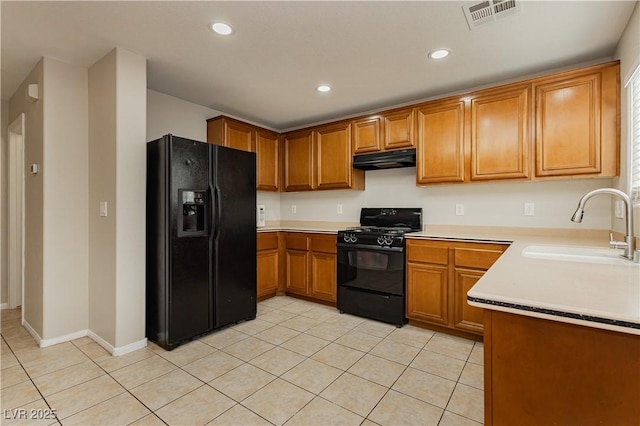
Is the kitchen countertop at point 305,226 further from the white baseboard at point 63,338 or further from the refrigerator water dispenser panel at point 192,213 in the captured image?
the white baseboard at point 63,338

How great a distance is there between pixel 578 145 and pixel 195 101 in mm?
3719

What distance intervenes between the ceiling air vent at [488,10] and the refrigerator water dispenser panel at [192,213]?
7.79 feet

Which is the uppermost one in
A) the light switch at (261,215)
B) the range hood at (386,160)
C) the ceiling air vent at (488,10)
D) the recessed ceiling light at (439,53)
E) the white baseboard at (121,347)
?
the recessed ceiling light at (439,53)

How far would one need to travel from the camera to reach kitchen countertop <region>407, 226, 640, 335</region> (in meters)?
0.82

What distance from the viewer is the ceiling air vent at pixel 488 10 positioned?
6.15 ft

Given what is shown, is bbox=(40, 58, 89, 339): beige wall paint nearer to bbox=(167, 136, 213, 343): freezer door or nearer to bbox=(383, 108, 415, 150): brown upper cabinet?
bbox=(167, 136, 213, 343): freezer door

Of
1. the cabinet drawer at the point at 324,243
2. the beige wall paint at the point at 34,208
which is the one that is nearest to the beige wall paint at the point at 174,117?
the beige wall paint at the point at 34,208

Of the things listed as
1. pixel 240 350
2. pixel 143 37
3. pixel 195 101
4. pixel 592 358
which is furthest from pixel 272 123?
pixel 592 358

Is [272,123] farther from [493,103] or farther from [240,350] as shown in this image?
[240,350]

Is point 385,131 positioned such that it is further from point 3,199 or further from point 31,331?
point 3,199

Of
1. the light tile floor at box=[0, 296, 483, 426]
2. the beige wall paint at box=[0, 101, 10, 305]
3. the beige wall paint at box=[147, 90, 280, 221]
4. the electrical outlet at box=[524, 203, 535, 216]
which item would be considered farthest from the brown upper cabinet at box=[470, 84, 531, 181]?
the beige wall paint at box=[0, 101, 10, 305]

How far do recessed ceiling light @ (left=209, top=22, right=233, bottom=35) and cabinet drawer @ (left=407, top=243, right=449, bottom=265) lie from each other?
236cm

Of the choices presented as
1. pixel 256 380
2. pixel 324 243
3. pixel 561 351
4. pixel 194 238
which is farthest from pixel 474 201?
pixel 194 238

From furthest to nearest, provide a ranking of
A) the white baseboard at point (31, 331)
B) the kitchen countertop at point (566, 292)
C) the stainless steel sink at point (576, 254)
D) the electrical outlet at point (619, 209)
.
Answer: the white baseboard at point (31, 331) → the electrical outlet at point (619, 209) → the stainless steel sink at point (576, 254) → the kitchen countertop at point (566, 292)
